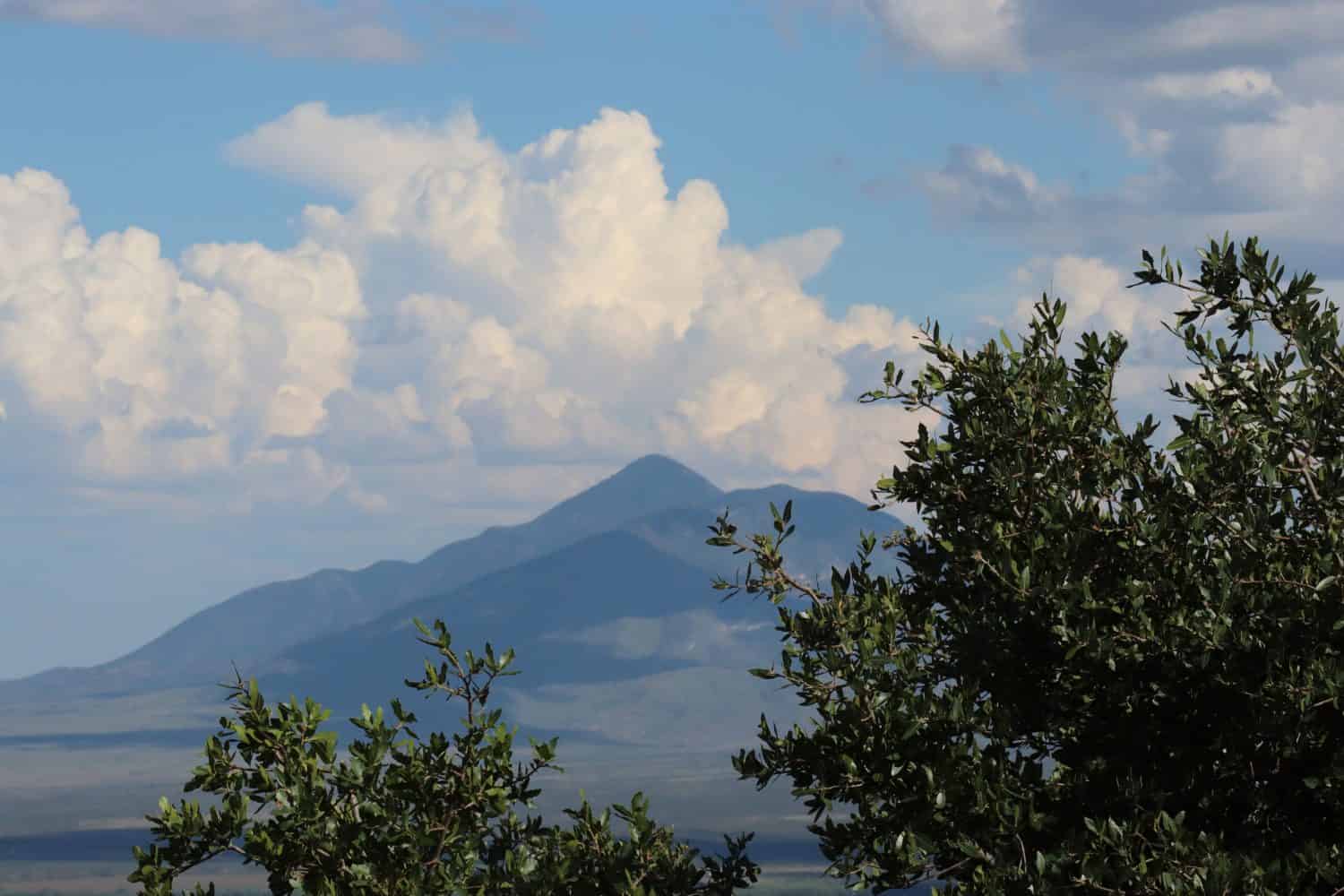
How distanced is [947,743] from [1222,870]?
10.6ft

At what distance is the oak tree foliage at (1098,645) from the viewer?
17609mm

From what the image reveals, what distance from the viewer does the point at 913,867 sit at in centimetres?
1825

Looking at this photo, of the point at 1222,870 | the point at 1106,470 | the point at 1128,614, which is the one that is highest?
the point at 1106,470

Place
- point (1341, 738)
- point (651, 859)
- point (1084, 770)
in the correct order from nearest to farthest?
point (1341, 738) → point (1084, 770) → point (651, 859)

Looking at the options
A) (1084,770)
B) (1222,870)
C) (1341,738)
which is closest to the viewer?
(1222,870)

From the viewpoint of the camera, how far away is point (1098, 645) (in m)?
17.8

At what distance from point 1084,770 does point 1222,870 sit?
2986mm

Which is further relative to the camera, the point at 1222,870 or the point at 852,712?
the point at 852,712

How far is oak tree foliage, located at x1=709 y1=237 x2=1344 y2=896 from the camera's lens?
57.8 ft

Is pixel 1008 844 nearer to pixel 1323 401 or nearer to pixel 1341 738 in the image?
pixel 1341 738

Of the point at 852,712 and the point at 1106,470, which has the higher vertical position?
the point at 1106,470

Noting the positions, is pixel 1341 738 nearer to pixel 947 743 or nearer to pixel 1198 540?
pixel 1198 540

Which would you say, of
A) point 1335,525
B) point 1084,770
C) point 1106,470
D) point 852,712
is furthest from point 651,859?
point 1335,525

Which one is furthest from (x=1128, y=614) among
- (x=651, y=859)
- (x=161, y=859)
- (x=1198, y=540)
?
(x=161, y=859)
